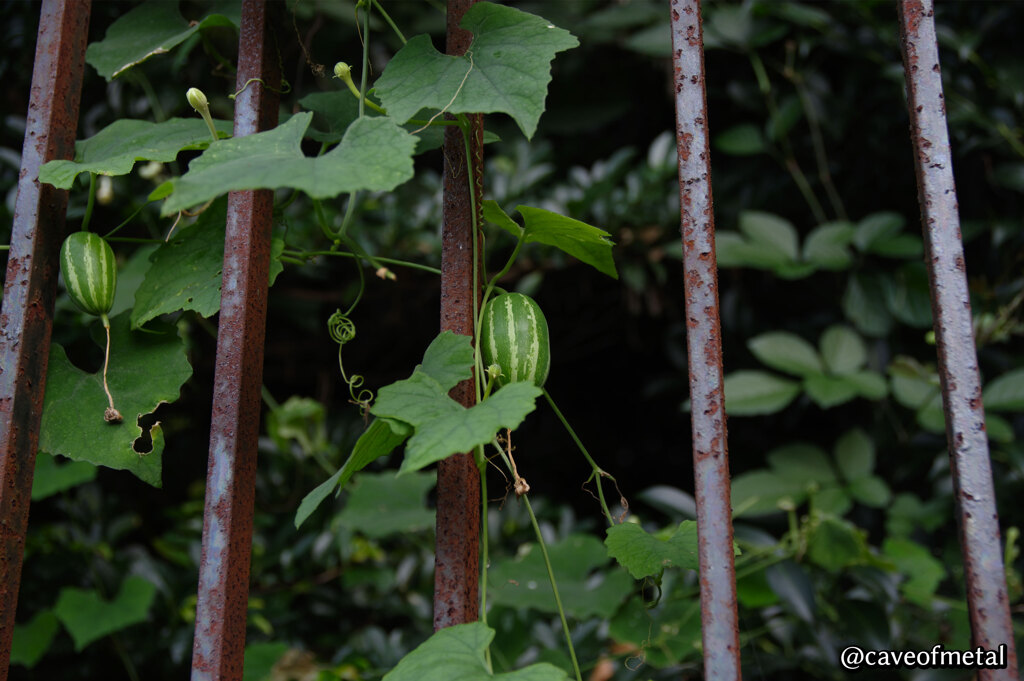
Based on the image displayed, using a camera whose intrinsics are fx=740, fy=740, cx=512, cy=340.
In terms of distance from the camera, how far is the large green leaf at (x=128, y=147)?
0.63 meters

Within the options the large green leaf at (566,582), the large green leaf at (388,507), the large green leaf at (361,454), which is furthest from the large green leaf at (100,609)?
the large green leaf at (361,454)

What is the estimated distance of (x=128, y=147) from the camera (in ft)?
2.26

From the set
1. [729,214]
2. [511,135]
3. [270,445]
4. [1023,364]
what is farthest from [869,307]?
[270,445]

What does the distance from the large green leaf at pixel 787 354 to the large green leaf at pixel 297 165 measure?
1.08 meters

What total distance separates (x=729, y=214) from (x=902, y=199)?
391mm

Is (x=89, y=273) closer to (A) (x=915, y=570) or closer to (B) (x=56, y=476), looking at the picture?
(B) (x=56, y=476)

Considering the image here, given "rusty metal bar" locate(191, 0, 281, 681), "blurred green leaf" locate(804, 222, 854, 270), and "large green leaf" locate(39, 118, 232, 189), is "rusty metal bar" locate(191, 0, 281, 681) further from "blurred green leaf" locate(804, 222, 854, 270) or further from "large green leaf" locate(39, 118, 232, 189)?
"blurred green leaf" locate(804, 222, 854, 270)

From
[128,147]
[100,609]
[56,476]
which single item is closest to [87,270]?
[128,147]

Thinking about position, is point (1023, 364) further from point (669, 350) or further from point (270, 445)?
point (270, 445)

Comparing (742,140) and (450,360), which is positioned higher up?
(742,140)

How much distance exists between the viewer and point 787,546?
3.93ft

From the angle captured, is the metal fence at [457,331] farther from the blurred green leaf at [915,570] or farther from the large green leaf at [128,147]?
the blurred green leaf at [915,570]

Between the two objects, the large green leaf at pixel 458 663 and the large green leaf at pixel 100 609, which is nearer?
the large green leaf at pixel 458 663

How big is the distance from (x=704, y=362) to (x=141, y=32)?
75cm
